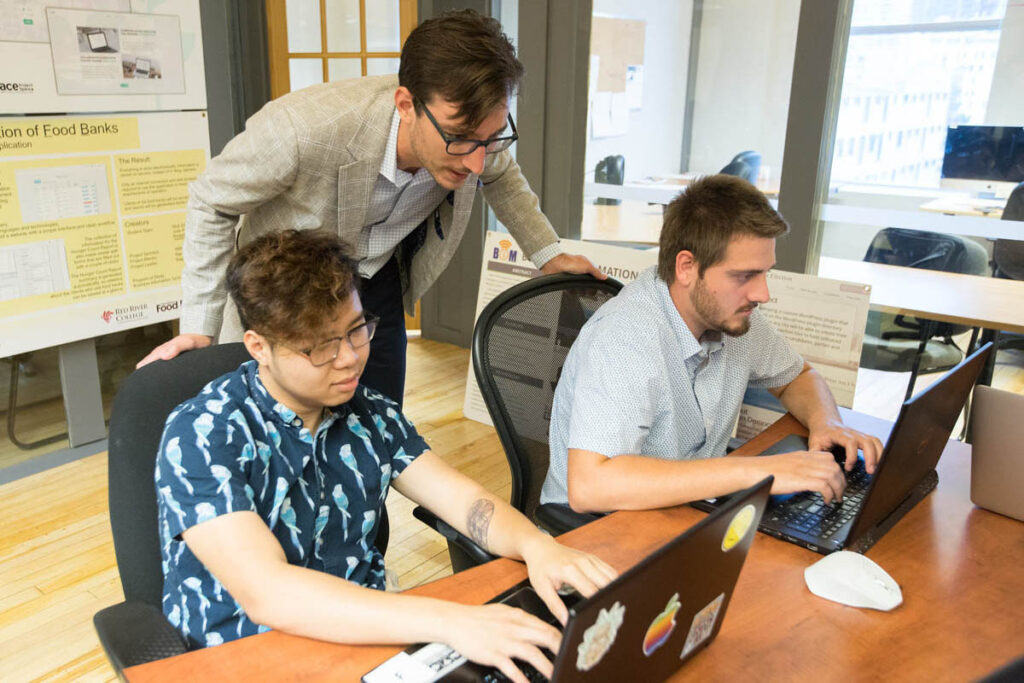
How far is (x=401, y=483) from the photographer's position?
4.46 ft

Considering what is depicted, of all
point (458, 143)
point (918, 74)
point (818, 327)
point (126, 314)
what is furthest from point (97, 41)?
point (918, 74)

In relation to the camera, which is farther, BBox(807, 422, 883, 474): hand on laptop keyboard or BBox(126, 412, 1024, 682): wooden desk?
BBox(807, 422, 883, 474): hand on laptop keyboard

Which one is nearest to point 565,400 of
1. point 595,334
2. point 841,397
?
point 595,334

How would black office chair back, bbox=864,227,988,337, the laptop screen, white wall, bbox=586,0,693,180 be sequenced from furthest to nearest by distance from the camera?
white wall, bbox=586,0,693,180, black office chair back, bbox=864,227,988,337, the laptop screen

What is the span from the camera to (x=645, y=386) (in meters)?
1.45

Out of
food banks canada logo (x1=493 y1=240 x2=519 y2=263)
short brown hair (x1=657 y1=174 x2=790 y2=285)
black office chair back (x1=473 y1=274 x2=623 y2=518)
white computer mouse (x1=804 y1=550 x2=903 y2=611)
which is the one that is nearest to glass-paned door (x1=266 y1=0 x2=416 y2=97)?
food banks canada logo (x1=493 y1=240 x2=519 y2=263)

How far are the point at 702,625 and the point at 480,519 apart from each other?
423mm

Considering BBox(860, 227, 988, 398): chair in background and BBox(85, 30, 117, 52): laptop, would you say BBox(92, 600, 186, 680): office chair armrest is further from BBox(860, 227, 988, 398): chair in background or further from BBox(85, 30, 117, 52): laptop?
BBox(860, 227, 988, 398): chair in background

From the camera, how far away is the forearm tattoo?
1.27m

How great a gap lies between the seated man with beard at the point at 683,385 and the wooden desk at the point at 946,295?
127 cm

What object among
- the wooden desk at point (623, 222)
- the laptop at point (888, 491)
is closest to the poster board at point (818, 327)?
the laptop at point (888, 491)

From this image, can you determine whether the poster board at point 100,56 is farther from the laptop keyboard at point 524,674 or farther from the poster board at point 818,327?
the laptop keyboard at point 524,674

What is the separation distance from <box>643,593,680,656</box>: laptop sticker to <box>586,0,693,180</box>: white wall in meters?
2.94

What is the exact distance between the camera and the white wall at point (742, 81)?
125 inches
